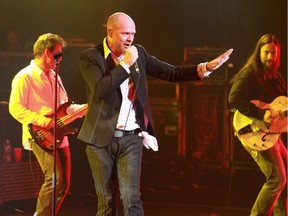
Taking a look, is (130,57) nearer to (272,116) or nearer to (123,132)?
(123,132)

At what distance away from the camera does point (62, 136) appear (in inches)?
190

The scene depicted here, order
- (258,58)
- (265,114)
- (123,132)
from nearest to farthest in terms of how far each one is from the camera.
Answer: (123,132)
(265,114)
(258,58)

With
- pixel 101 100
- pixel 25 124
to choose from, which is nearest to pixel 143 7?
pixel 25 124

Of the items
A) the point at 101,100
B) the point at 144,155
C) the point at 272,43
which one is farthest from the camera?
the point at 144,155

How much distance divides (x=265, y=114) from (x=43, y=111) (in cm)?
206

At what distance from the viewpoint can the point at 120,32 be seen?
3.49 m

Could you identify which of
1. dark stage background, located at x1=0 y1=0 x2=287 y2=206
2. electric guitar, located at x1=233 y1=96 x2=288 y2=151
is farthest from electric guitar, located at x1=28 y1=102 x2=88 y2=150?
electric guitar, located at x1=233 y1=96 x2=288 y2=151

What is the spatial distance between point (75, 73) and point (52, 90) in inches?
21.7

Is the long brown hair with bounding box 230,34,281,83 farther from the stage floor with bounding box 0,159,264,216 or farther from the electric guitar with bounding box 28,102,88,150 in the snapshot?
the electric guitar with bounding box 28,102,88,150

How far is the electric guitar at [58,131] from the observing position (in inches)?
187

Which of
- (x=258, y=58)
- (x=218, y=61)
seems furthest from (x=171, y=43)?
(x=218, y=61)

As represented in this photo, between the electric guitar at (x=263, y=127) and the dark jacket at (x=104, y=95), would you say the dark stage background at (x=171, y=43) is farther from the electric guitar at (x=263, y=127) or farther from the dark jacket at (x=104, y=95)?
the dark jacket at (x=104, y=95)

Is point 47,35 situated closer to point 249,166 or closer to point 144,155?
point 144,155

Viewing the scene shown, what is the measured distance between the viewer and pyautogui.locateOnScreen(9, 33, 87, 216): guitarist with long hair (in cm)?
477
